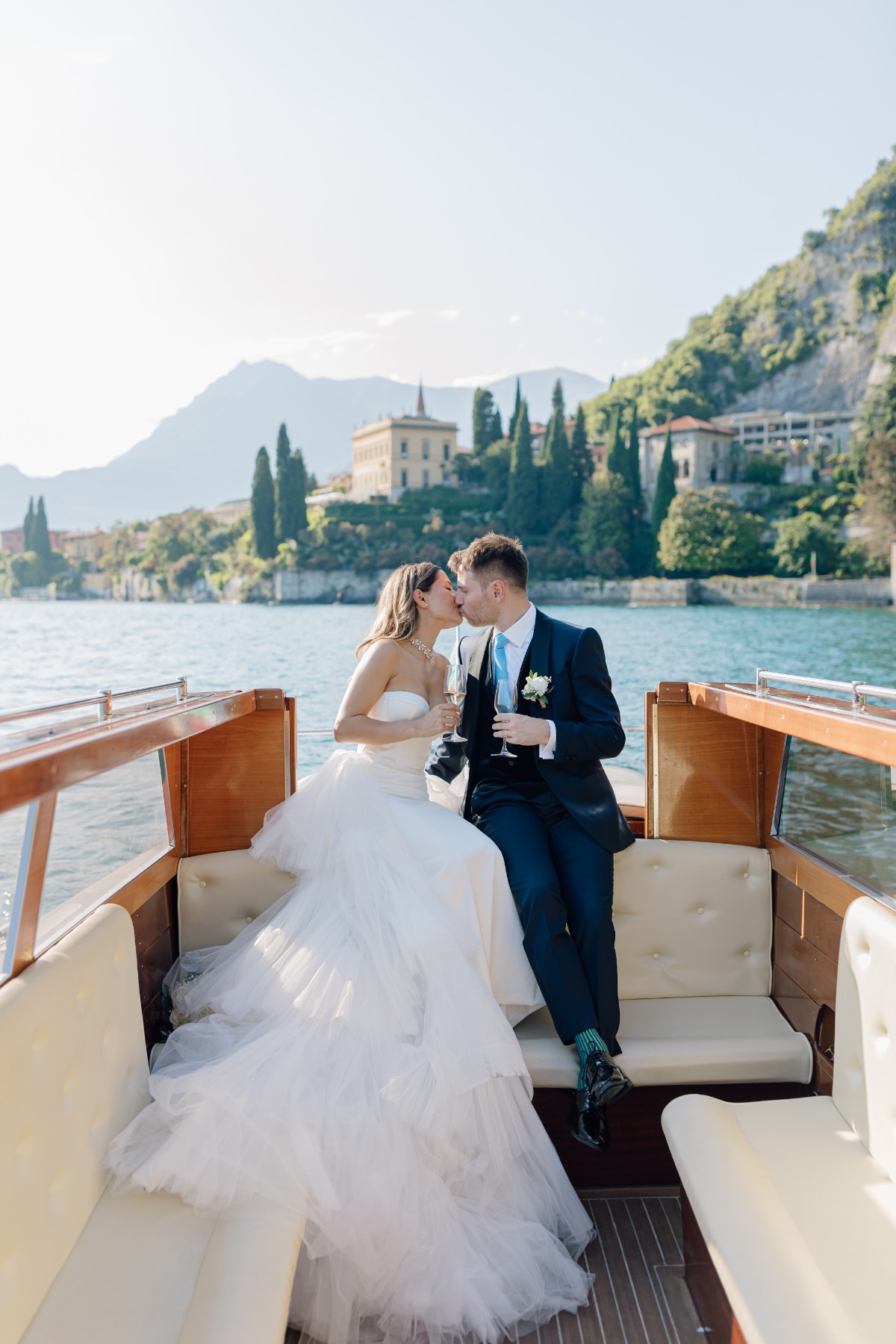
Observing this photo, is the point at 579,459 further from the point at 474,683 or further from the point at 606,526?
the point at 474,683

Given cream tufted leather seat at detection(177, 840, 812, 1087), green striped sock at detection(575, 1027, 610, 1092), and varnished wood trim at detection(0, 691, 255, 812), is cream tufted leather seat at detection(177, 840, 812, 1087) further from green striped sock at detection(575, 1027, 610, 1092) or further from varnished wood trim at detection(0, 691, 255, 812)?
varnished wood trim at detection(0, 691, 255, 812)

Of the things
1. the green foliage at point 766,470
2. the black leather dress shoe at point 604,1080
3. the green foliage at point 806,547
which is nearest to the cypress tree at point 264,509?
the green foliage at point 806,547

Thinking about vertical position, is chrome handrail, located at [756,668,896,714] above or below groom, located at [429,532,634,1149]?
above

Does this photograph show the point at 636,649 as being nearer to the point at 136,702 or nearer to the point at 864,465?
the point at 864,465

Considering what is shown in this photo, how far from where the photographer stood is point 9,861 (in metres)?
1.61

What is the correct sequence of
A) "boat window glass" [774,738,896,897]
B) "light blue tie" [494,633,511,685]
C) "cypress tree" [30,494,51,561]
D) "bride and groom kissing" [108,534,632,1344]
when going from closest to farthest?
"bride and groom kissing" [108,534,632,1344], "boat window glass" [774,738,896,897], "light blue tie" [494,633,511,685], "cypress tree" [30,494,51,561]

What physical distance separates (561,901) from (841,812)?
2.30 feet

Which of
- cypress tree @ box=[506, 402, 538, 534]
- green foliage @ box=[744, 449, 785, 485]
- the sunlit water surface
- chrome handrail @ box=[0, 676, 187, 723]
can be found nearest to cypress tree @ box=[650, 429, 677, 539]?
the sunlit water surface

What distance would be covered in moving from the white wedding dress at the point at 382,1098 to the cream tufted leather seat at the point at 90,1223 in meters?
0.08

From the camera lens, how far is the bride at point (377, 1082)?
5.83 ft

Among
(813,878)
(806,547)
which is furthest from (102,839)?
(806,547)

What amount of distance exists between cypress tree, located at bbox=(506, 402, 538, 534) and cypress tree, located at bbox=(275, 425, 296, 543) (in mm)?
13689

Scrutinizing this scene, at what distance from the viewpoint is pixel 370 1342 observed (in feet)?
6.02

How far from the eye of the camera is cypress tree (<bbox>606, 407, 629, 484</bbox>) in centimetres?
5956
